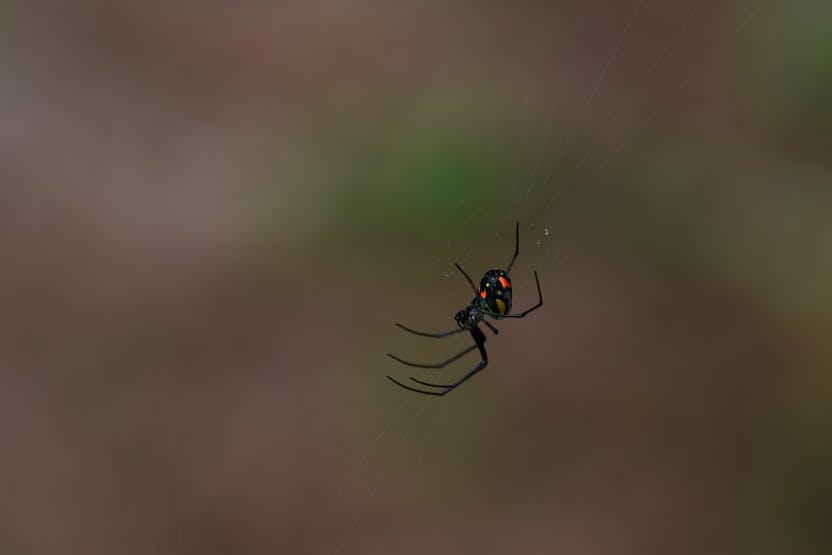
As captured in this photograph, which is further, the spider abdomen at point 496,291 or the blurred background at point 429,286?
the blurred background at point 429,286

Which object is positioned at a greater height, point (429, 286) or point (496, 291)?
point (429, 286)

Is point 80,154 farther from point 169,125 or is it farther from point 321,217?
point 321,217

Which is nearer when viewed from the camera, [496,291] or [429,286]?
[496,291]

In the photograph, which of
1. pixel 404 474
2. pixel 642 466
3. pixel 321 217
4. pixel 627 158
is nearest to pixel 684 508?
pixel 642 466

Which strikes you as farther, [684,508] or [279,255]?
[279,255]
